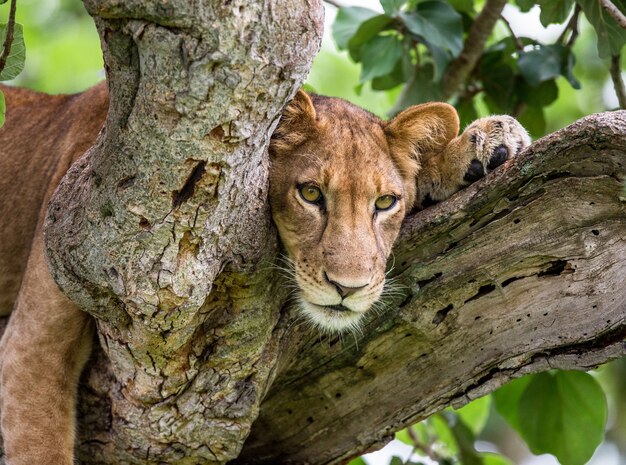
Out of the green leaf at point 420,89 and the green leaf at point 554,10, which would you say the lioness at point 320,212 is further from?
the green leaf at point 420,89

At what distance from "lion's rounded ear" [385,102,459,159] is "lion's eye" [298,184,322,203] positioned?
0.78m

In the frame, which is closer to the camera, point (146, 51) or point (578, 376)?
point (146, 51)

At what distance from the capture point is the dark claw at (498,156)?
5504 mm

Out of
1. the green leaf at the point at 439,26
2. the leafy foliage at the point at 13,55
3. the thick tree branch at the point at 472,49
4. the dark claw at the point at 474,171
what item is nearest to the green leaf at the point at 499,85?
the thick tree branch at the point at 472,49

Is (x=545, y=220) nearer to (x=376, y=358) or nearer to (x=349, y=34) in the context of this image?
(x=376, y=358)

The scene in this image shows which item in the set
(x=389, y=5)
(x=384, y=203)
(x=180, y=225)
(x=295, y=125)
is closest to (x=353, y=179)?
(x=384, y=203)

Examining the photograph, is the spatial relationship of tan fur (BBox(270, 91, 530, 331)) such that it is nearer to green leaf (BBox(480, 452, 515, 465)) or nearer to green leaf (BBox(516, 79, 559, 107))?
green leaf (BBox(516, 79, 559, 107))

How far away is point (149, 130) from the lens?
4129mm

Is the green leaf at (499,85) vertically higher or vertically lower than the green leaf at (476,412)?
higher

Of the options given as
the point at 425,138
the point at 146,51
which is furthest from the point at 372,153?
the point at 146,51

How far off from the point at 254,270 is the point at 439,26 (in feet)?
9.59

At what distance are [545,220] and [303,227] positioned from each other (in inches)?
53.1

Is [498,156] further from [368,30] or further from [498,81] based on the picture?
[498,81]

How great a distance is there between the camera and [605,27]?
625cm
